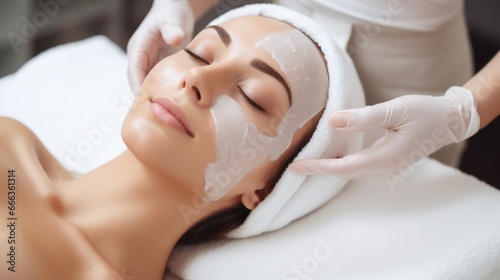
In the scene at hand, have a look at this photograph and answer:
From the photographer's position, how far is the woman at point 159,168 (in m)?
1.07

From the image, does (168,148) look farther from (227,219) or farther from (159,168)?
(227,219)

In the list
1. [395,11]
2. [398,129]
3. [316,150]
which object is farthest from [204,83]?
[395,11]

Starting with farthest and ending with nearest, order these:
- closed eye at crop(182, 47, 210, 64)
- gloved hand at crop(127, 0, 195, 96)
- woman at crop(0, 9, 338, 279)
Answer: gloved hand at crop(127, 0, 195, 96) → closed eye at crop(182, 47, 210, 64) → woman at crop(0, 9, 338, 279)

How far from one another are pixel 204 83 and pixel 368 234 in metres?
0.47

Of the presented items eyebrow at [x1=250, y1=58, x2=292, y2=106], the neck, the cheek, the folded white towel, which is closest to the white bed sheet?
the folded white towel

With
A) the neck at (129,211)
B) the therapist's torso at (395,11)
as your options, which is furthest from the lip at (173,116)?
the therapist's torso at (395,11)

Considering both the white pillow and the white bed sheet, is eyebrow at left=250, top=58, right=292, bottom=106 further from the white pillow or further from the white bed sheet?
the white pillow

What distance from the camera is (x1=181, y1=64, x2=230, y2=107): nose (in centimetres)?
111

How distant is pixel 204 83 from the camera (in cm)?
111

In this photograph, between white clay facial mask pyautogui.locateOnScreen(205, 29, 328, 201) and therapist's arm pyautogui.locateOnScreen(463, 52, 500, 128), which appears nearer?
white clay facial mask pyautogui.locateOnScreen(205, 29, 328, 201)

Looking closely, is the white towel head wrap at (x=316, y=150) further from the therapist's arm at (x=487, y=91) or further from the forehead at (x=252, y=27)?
the therapist's arm at (x=487, y=91)

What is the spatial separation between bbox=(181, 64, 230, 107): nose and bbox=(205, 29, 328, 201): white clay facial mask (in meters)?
0.02

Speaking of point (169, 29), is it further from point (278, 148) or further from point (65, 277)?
point (65, 277)

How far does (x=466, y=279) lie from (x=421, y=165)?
0.33m
